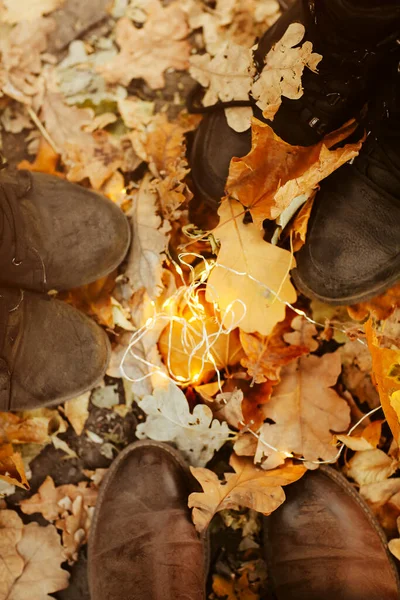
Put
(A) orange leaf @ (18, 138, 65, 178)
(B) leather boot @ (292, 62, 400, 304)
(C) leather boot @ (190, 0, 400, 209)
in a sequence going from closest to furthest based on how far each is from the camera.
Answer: (C) leather boot @ (190, 0, 400, 209) → (B) leather boot @ (292, 62, 400, 304) → (A) orange leaf @ (18, 138, 65, 178)

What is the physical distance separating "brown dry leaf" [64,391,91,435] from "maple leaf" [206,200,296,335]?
1.91ft

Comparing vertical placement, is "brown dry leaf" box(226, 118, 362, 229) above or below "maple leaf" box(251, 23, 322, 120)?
below

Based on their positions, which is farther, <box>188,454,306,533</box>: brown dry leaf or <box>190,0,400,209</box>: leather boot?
<box>188,454,306,533</box>: brown dry leaf

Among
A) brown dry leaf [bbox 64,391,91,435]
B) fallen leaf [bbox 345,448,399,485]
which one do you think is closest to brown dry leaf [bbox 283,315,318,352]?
fallen leaf [bbox 345,448,399,485]

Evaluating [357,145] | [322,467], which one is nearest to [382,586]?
[322,467]

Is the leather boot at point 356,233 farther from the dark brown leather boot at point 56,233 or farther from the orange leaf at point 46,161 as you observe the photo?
the orange leaf at point 46,161

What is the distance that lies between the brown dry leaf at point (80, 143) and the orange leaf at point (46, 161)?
0.03m

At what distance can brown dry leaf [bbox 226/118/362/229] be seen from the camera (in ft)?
4.07

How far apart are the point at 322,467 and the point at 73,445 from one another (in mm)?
823

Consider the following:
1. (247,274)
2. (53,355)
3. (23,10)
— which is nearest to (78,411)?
(53,355)

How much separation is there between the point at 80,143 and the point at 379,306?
45.8 inches

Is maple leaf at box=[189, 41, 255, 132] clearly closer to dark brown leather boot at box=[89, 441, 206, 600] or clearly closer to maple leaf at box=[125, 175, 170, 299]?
maple leaf at box=[125, 175, 170, 299]

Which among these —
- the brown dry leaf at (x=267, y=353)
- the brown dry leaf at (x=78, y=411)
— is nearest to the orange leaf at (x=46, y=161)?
the brown dry leaf at (x=78, y=411)

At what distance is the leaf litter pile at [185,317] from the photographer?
1.41 metres
